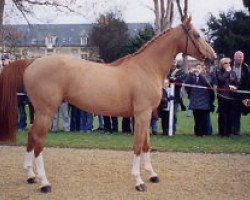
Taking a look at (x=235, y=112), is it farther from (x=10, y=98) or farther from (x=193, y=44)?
(x=10, y=98)

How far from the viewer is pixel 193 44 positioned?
7.17m

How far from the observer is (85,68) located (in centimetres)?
672

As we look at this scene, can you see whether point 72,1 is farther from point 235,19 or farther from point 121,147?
point 235,19

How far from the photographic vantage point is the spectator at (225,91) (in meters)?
11.5

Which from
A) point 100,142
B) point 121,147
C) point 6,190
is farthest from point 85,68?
point 100,142

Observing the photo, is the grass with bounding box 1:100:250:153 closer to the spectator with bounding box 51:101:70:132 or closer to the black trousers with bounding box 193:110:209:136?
the black trousers with bounding box 193:110:209:136

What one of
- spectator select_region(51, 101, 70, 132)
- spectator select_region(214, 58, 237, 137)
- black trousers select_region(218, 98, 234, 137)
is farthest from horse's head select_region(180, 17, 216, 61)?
spectator select_region(51, 101, 70, 132)

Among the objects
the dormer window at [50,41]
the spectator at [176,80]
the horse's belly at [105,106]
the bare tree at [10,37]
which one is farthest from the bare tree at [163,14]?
the dormer window at [50,41]

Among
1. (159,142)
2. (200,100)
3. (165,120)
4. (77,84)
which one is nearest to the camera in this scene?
(77,84)

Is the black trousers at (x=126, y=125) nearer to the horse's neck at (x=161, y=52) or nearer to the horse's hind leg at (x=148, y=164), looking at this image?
the horse's hind leg at (x=148, y=164)

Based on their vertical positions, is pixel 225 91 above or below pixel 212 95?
above

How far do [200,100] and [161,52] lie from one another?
184 inches

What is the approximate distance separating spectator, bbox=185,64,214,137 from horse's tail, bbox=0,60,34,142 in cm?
577

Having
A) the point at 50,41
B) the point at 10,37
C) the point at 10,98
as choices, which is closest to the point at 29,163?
the point at 10,98
